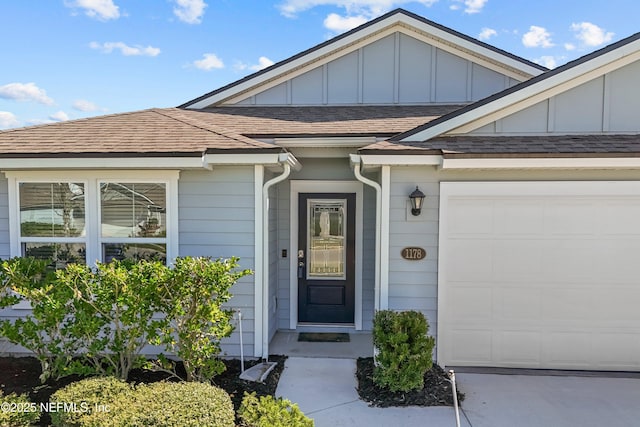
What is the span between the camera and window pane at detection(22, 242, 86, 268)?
16.0 ft

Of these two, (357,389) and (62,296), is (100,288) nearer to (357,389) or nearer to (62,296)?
(62,296)

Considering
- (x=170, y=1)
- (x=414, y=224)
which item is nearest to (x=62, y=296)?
(x=414, y=224)

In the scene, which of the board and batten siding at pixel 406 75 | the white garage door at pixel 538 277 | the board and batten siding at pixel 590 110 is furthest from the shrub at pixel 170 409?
the board and batten siding at pixel 406 75

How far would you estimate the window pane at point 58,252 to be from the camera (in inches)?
192

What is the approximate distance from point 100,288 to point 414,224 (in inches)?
140

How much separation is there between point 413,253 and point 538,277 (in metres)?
1.60

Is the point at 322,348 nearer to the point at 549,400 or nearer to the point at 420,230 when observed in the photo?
the point at 420,230

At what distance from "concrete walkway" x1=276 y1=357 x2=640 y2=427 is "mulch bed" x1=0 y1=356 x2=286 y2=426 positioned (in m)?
0.20

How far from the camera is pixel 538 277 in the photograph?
4602 millimetres

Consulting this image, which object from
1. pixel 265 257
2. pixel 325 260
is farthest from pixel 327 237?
pixel 265 257

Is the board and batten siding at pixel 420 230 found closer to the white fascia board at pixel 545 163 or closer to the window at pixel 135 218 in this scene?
the white fascia board at pixel 545 163

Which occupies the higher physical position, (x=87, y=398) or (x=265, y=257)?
(x=265, y=257)

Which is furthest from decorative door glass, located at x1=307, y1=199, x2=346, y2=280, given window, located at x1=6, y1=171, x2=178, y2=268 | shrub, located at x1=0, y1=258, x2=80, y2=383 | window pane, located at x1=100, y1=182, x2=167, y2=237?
shrub, located at x1=0, y1=258, x2=80, y2=383

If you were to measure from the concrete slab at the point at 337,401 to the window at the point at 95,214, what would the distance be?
2245 millimetres
